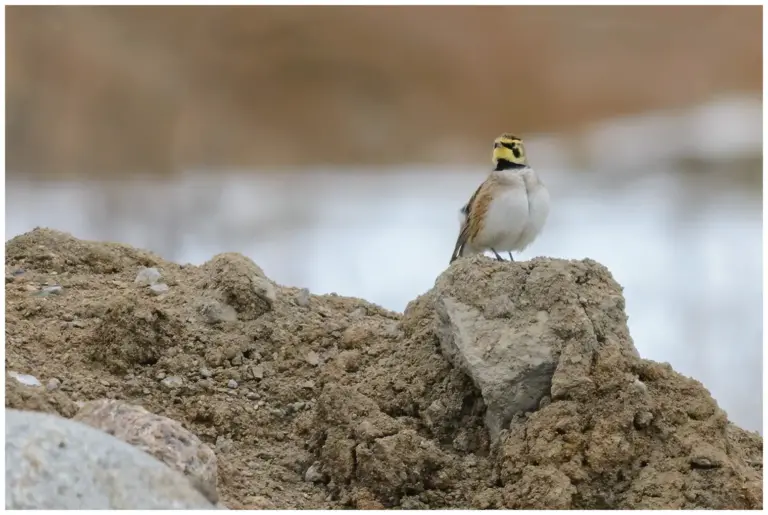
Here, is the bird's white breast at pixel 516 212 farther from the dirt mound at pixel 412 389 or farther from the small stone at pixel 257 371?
the small stone at pixel 257 371

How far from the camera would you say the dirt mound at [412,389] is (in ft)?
8.36

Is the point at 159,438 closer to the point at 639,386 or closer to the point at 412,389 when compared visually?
the point at 412,389

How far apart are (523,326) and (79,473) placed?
1.30 metres

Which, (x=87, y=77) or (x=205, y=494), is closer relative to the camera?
(x=205, y=494)

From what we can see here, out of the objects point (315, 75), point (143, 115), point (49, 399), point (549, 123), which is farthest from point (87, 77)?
point (49, 399)

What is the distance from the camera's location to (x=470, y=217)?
419 centimetres

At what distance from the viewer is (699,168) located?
8.18 metres

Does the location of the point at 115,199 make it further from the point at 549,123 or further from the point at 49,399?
the point at 49,399

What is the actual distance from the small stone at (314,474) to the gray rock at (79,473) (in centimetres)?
51

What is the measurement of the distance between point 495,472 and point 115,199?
5422mm

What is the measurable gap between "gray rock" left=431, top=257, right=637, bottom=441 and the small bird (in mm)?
1097

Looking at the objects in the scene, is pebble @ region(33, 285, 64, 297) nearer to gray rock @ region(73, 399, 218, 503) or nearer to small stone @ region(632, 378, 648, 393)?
gray rock @ region(73, 399, 218, 503)

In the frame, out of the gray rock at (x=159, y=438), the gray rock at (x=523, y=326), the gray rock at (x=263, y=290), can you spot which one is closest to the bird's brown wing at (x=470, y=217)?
the gray rock at (x=263, y=290)

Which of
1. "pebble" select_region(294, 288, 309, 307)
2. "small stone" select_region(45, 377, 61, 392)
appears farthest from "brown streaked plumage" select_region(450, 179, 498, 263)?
"small stone" select_region(45, 377, 61, 392)
